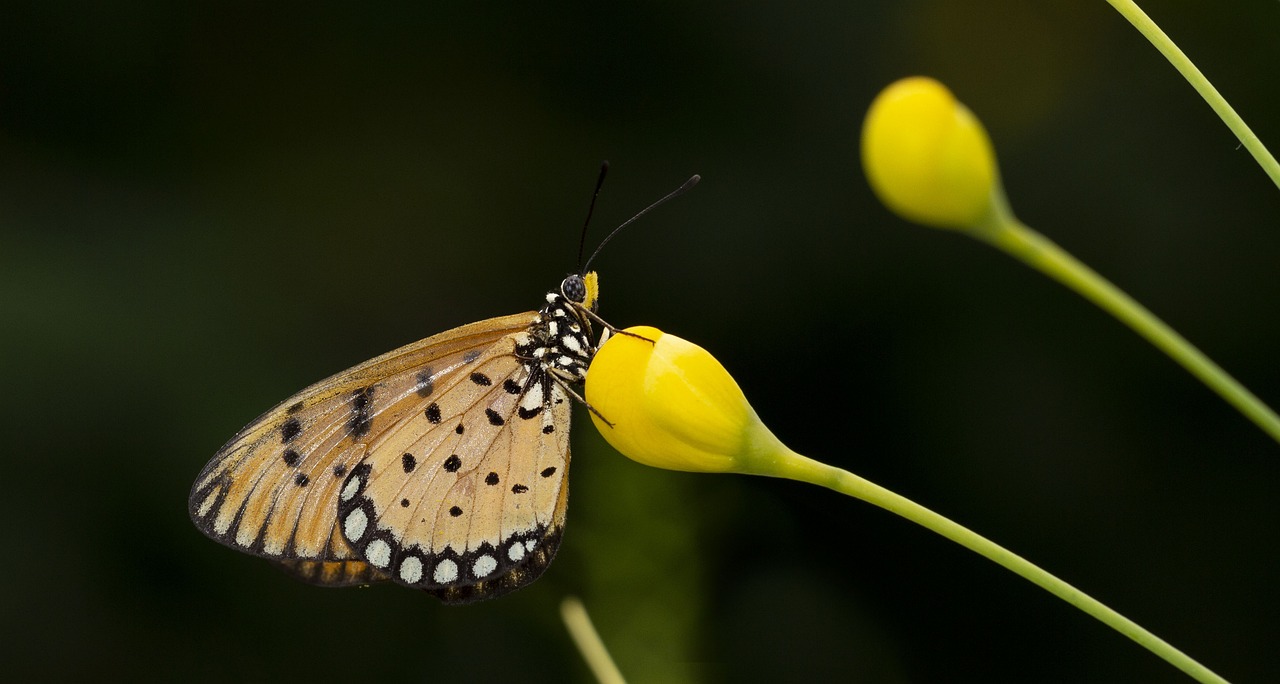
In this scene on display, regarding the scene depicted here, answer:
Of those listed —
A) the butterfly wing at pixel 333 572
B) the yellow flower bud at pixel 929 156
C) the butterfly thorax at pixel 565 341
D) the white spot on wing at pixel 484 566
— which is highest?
the yellow flower bud at pixel 929 156

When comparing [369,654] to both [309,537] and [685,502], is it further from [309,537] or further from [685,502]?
[309,537]

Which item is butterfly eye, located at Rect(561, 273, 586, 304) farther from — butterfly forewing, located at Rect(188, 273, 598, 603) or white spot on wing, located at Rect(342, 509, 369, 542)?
white spot on wing, located at Rect(342, 509, 369, 542)

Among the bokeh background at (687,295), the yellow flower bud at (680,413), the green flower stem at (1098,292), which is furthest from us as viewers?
the bokeh background at (687,295)

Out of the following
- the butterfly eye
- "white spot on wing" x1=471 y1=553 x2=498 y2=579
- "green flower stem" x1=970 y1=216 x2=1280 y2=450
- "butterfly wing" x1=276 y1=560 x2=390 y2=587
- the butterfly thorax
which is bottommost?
"butterfly wing" x1=276 y1=560 x2=390 y2=587

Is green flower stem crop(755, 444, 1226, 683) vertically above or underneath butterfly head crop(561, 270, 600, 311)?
underneath

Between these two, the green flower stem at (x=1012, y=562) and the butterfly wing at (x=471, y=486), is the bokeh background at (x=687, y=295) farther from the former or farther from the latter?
the green flower stem at (x=1012, y=562)

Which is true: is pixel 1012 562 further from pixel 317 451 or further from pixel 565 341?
pixel 317 451

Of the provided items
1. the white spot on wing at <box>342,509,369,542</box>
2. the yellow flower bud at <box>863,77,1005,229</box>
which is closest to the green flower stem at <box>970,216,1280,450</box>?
the yellow flower bud at <box>863,77,1005,229</box>

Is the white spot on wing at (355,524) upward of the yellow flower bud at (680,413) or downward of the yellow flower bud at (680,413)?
downward

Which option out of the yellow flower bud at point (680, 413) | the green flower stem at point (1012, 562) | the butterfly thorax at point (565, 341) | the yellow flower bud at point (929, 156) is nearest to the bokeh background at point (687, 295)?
the butterfly thorax at point (565, 341)
